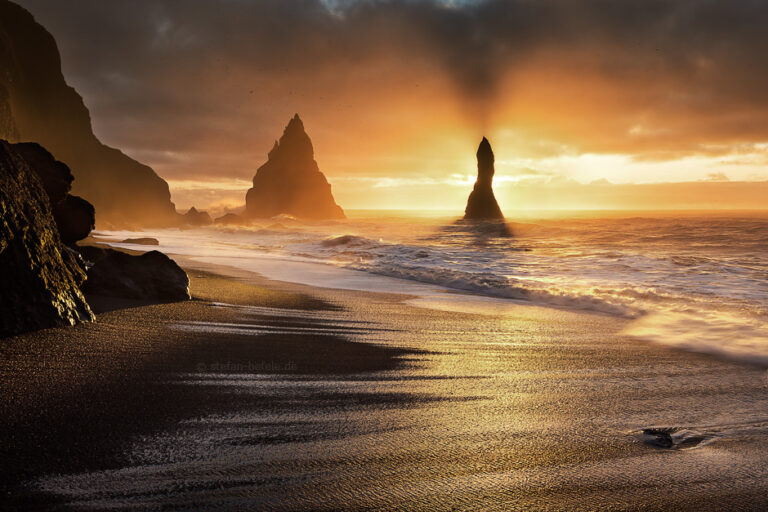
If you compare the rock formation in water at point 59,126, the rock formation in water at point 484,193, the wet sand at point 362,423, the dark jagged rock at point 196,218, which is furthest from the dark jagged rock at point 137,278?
the dark jagged rock at point 196,218

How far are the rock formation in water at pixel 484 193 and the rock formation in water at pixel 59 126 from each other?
65.9 meters

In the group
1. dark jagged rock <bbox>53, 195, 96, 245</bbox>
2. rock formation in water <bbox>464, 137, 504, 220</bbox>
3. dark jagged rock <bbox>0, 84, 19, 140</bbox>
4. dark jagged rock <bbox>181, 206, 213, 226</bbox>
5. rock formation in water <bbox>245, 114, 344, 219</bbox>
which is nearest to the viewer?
dark jagged rock <bbox>53, 195, 96, 245</bbox>

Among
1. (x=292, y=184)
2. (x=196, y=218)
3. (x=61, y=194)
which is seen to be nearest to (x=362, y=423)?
(x=61, y=194)

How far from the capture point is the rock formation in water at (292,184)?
161375 mm

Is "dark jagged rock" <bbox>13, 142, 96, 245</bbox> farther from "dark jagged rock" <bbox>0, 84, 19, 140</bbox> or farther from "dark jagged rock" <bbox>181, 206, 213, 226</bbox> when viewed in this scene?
"dark jagged rock" <bbox>181, 206, 213, 226</bbox>

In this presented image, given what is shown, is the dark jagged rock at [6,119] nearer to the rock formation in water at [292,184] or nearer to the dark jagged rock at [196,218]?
the dark jagged rock at [196,218]

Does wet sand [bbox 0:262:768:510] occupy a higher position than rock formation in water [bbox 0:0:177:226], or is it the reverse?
rock formation in water [bbox 0:0:177:226]

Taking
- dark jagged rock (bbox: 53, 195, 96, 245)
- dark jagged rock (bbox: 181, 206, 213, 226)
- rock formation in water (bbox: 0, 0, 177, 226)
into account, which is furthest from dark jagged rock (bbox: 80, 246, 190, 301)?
dark jagged rock (bbox: 181, 206, 213, 226)

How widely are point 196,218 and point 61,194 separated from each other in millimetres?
109315

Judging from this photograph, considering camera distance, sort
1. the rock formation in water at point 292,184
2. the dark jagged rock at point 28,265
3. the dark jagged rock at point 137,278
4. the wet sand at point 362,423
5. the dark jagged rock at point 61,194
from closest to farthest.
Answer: the wet sand at point 362,423 → the dark jagged rock at point 28,265 → the dark jagged rock at point 137,278 → the dark jagged rock at point 61,194 → the rock formation in water at point 292,184

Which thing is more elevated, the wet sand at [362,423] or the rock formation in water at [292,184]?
the rock formation in water at [292,184]

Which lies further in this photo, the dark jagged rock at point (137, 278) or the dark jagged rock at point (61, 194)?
the dark jagged rock at point (61, 194)

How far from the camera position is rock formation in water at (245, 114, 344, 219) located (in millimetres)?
161375

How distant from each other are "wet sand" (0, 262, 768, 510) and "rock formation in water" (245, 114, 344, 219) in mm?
159012
